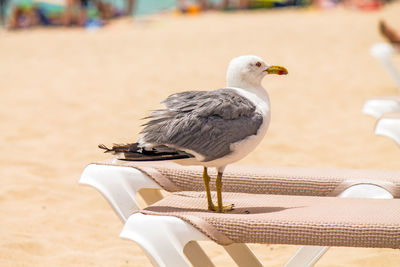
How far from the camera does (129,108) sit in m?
7.24

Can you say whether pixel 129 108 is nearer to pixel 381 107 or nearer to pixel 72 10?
pixel 381 107

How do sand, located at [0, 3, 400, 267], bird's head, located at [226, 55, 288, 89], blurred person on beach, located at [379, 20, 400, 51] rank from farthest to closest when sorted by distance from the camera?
blurred person on beach, located at [379, 20, 400, 51] → sand, located at [0, 3, 400, 267] → bird's head, located at [226, 55, 288, 89]

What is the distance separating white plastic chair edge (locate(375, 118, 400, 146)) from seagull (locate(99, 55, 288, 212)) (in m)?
1.40

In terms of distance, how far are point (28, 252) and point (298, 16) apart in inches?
667

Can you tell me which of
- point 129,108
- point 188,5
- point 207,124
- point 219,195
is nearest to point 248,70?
point 207,124

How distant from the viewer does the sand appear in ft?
10.4

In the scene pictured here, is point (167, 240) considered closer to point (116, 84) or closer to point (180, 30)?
point (116, 84)

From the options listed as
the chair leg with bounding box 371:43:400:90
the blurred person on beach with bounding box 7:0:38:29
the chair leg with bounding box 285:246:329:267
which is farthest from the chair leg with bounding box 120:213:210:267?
the blurred person on beach with bounding box 7:0:38:29

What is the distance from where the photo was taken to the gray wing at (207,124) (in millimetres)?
1978

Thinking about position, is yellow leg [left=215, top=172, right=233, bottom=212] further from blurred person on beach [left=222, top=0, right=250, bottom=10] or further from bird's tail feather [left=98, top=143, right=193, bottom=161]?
blurred person on beach [left=222, top=0, right=250, bottom=10]

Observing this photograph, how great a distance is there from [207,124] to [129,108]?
17.4 ft

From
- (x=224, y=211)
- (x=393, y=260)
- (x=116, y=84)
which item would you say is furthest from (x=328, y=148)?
(x=116, y=84)

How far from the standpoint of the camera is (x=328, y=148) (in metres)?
5.23

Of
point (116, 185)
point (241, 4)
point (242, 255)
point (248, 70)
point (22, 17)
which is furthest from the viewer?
point (241, 4)
